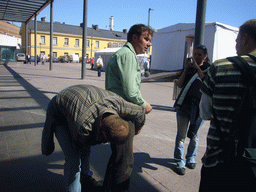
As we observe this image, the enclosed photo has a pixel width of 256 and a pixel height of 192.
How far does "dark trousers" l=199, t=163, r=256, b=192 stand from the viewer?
145cm

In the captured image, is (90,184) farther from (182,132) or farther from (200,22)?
(200,22)

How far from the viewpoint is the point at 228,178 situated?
1.52 m

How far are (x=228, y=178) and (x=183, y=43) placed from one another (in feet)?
57.0

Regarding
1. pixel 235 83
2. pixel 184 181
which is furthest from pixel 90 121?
pixel 184 181

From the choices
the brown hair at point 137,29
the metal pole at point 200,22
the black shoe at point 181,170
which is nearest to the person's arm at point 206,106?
the brown hair at point 137,29

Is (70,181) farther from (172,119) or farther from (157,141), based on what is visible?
(172,119)

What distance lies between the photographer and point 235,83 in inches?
58.1

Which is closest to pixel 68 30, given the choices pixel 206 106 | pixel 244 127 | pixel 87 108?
pixel 87 108

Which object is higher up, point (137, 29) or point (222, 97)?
point (137, 29)

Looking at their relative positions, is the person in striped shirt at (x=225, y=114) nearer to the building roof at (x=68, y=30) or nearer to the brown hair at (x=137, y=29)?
the brown hair at (x=137, y=29)

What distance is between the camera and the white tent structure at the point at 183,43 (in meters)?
15.8

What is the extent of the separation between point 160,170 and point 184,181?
1.30ft

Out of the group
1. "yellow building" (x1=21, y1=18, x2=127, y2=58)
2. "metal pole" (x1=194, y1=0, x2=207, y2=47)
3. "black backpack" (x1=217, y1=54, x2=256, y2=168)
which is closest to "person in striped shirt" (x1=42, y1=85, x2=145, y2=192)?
"black backpack" (x1=217, y1=54, x2=256, y2=168)

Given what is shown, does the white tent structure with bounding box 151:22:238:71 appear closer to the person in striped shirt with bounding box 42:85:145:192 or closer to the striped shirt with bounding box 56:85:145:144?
the person in striped shirt with bounding box 42:85:145:192
